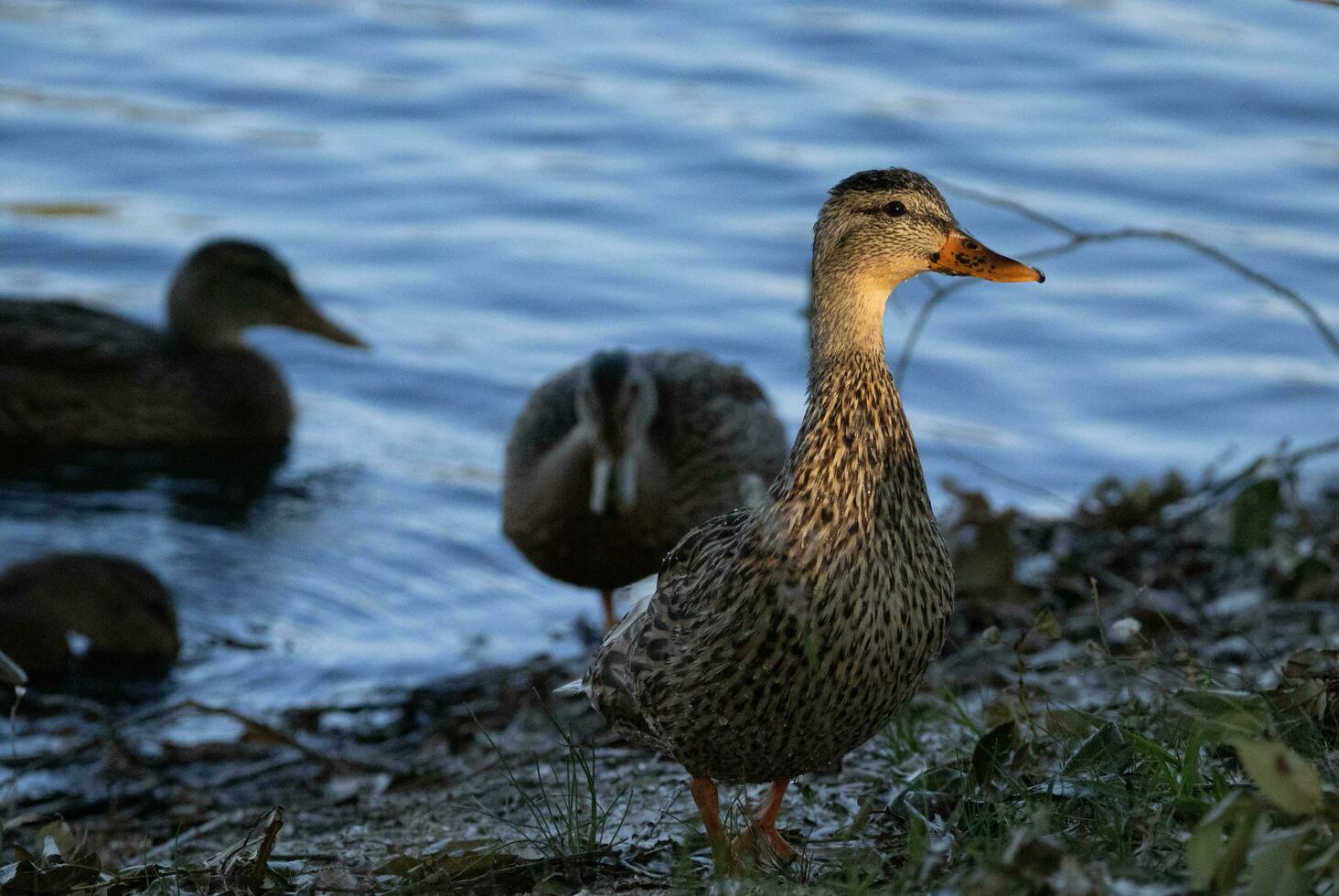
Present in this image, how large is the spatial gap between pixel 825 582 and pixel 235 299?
20.2 feet

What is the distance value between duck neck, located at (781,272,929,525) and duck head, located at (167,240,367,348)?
18.0ft

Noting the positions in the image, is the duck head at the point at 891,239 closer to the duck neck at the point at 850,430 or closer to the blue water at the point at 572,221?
the duck neck at the point at 850,430

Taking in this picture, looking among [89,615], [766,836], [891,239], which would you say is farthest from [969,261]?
[89,615]

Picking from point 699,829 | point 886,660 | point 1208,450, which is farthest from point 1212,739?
point 1208,450

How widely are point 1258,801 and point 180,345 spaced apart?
7303 millimetres

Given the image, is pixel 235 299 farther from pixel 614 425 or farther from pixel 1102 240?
pixel 1102 240

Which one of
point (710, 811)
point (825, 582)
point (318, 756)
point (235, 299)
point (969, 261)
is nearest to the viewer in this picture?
point (825, 582)

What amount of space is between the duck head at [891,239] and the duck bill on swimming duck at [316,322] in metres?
5.48

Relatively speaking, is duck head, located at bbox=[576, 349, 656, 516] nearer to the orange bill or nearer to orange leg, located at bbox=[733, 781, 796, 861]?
orange leg, located at bbox=[733, 781, 796, 861]

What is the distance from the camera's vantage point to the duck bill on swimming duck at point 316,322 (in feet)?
28.7

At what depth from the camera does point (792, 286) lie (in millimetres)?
9008

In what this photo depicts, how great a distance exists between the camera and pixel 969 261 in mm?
3607

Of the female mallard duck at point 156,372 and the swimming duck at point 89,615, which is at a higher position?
the female mallard duck at point 156,372

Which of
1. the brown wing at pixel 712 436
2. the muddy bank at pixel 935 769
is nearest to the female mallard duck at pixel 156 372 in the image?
the brown wing at pixel 712 436
